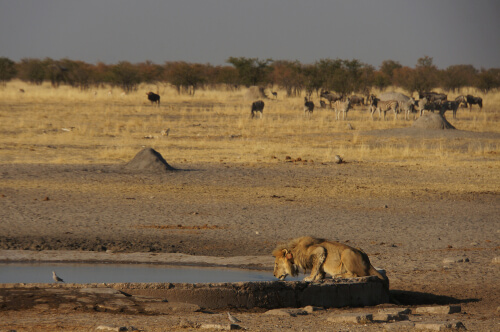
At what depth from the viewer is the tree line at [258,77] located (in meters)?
52.2

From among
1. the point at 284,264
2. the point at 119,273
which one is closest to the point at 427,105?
the point at 119,273

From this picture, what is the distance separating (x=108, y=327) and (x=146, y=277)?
2927mm

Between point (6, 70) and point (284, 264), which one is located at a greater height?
point (6, 70)

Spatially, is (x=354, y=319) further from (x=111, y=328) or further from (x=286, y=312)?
(x=111, y=328)

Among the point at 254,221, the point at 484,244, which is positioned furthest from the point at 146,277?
the point at 484,244

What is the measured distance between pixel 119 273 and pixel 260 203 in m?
5.39

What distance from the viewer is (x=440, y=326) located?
17.7 feet

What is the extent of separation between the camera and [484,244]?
1038 cm

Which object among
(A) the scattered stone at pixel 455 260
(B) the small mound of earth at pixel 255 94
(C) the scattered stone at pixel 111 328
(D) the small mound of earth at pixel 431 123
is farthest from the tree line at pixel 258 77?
(C) the scattered stone at pixel 111 328

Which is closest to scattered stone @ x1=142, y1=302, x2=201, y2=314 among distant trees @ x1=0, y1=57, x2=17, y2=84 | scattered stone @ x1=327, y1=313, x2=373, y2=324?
scattered stone @ x1=327, y1=313, x2=373, y2=324

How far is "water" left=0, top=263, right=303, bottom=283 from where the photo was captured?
7938 millimetres

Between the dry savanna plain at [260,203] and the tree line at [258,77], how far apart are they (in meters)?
24.8

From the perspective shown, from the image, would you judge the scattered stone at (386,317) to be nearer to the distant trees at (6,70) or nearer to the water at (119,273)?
the water at (119,273)

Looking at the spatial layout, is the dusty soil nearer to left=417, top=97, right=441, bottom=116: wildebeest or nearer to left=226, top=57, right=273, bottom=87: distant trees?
left=417, top=97, right=441, bottom=116: wildebeest
